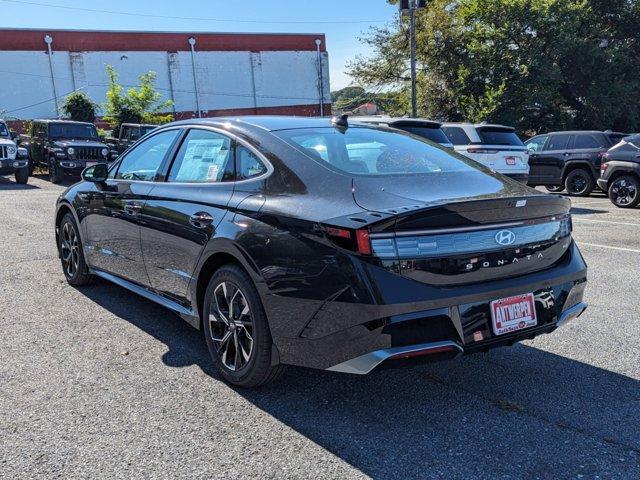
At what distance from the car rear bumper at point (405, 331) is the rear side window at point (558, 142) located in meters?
13.1

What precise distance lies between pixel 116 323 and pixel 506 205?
3.23 meters

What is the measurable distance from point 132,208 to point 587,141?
13.1 m

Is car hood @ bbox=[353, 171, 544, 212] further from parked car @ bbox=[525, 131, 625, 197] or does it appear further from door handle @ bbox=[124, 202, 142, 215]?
parked car @ bbox=[525, 131, 625, 197]

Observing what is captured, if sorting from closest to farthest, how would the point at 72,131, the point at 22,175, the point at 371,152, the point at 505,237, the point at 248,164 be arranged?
1. the point at 505,237
2. the point at 248,164
3. the point at 371,152
4. the point at 22,175
5. the point at 72,131

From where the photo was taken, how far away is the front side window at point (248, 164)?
360 centimetres

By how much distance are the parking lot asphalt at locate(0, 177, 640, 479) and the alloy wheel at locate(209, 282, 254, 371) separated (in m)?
0.20

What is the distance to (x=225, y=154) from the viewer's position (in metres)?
3.91

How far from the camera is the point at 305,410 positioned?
11.0 feet

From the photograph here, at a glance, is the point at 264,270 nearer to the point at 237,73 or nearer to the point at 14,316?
the point at 14,316

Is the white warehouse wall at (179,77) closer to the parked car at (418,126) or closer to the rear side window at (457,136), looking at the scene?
the rear side window at (457,136)

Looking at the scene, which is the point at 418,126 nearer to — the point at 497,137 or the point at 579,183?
the point at 497,137

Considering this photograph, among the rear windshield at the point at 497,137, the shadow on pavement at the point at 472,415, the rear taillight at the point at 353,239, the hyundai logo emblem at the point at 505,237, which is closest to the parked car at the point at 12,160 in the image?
the rear windshield at the point at 497,137

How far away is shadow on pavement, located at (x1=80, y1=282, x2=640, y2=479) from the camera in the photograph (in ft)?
9.09

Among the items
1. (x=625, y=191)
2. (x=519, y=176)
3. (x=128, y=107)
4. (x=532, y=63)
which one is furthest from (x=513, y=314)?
(x=128, y=107)
